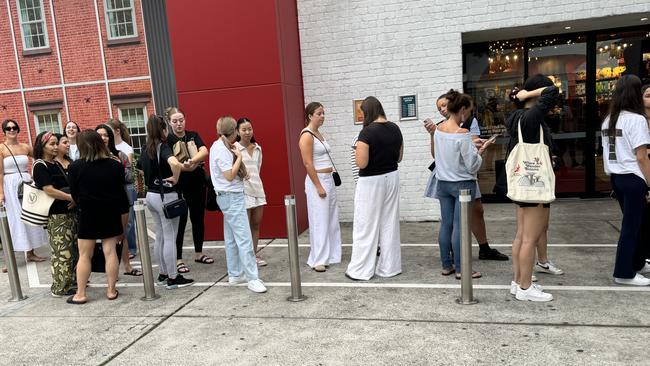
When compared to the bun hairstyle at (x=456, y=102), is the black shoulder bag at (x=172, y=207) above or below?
below

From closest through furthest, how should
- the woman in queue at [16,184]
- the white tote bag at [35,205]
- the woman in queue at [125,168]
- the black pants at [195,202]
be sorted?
1. the white tote bag at [35,205]
2. the woman in queue at [125,168]
3. the black pants at [195,202]
4. the woman in queue at [16,184]

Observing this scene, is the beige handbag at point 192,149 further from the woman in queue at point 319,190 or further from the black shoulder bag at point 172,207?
the woman in queue at point 319,190

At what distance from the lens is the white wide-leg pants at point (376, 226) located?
4.77 metres

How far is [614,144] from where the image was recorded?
4.17 m

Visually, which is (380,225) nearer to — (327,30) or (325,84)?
(325,84)

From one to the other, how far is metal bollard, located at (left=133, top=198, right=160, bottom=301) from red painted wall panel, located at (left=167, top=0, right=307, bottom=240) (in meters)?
2.51

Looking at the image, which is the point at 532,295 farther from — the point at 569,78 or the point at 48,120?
the point at 48,120

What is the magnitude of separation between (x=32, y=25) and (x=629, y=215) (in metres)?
15.8

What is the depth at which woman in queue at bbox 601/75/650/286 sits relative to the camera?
401cm

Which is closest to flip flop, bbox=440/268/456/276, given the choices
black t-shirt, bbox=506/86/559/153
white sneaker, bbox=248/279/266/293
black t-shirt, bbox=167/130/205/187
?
black t-shirt, bbox=506/86/559/153

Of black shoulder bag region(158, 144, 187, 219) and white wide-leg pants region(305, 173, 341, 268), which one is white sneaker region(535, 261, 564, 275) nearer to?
white wide-leg pants region(305, 173, 341, 268)

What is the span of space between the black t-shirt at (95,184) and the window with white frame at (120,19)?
32.7 feet

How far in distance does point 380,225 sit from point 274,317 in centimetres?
152

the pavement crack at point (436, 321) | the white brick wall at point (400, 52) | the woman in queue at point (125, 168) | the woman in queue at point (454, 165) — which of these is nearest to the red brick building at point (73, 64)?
the white brick wall at point (400, 52)
